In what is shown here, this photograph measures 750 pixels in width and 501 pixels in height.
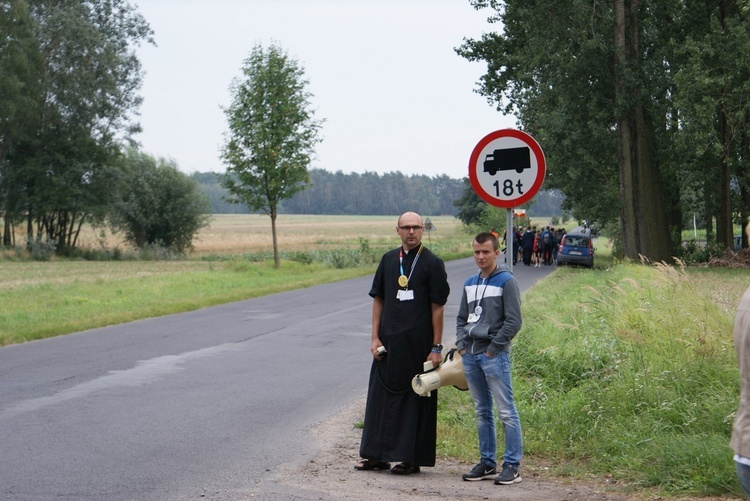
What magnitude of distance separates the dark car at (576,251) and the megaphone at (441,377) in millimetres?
35354

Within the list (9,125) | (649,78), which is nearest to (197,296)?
(649,78)

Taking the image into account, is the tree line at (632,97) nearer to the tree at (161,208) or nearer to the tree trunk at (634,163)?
the tree trunk at (634,163)

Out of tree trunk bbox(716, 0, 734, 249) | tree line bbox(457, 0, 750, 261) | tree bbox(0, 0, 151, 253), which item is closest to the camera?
tree line bbox(457, 0, 750, 261)

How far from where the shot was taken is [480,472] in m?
6.92

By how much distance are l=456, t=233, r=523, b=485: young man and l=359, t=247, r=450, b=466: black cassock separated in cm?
32

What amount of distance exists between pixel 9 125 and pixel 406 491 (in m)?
55.2

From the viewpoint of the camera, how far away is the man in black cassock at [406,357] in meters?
7.13

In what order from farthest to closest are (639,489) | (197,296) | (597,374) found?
1. (197,296)
2. (597,374)
3. (639,489)

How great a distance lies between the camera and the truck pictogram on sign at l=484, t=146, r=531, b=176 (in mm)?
8242

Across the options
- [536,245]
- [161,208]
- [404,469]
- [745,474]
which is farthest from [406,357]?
[161,208]

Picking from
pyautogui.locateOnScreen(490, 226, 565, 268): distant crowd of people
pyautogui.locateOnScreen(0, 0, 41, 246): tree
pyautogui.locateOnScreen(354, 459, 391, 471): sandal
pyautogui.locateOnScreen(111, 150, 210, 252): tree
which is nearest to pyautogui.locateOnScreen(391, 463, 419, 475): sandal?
pyautogui.locateOnScreen(354, 459, 391, 471): sandal

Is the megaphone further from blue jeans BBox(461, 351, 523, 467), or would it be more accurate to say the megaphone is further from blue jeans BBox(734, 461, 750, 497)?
blue jeans BBox(734, 461, 750, 497)

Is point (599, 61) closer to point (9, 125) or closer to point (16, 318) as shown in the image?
point (16, 318)

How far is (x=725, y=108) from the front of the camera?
3375 centimetres
